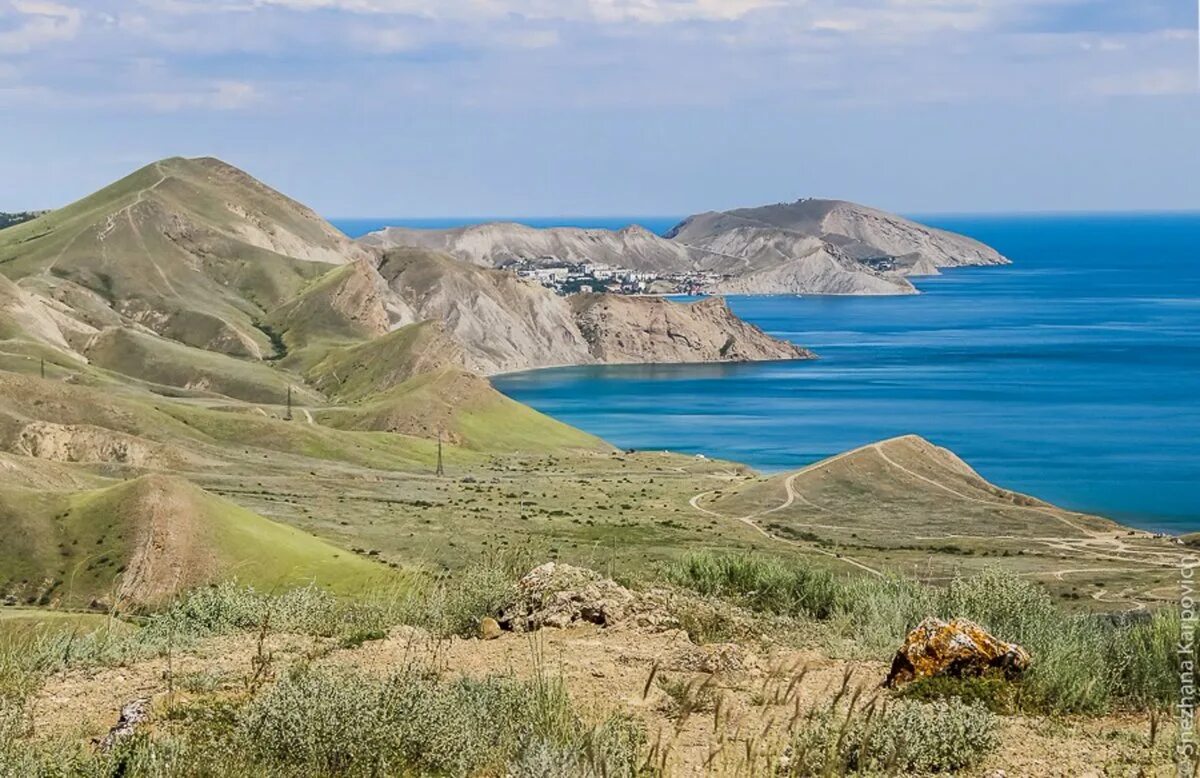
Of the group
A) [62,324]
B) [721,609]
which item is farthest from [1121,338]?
[721,609]

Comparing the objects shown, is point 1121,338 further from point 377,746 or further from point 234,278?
point 377,746

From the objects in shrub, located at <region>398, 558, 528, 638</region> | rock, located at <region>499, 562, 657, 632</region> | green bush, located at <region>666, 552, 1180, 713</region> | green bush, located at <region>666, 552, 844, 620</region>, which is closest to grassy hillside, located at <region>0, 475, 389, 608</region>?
green bush, located at <region>666, 552, 844, 620</region>

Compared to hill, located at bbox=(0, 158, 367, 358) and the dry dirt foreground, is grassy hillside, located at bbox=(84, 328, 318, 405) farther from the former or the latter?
the dry dirt foreground

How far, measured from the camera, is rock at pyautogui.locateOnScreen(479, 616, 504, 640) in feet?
43.7

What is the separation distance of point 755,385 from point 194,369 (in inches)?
2822

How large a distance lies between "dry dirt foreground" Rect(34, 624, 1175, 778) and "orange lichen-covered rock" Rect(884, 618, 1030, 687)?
376 millimetres

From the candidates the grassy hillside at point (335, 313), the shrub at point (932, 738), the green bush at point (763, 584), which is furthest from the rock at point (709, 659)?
the grassy hillside at point (335, 313)

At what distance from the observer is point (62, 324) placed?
447ft

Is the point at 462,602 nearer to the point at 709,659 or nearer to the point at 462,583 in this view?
the point at 462,583

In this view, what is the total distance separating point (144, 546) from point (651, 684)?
119 ft

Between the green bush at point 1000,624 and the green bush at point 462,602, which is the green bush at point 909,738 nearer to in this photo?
the green bush at point 1000,624

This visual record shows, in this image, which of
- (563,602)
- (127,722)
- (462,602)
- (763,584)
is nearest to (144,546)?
(763,584)

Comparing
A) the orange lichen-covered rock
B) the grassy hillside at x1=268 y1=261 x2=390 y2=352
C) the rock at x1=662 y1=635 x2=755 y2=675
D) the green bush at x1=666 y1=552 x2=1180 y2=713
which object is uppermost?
the grassy hillside at x1=268 y1=261 x2=390 y2=352

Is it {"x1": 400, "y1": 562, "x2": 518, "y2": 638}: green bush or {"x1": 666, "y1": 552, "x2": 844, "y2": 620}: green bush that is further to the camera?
{"x1": 666, "y1": 552, "x2": 844, "y2": 620}: green bush
